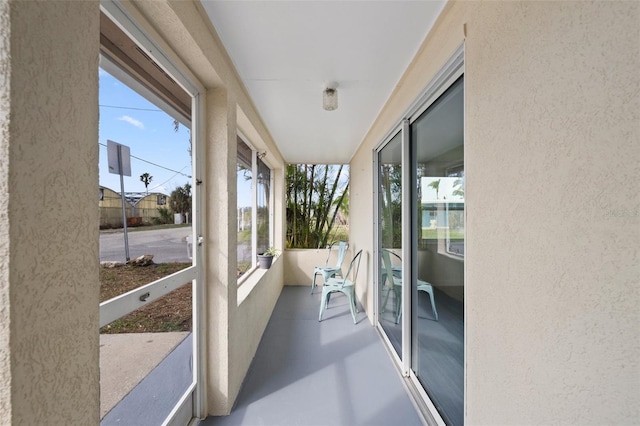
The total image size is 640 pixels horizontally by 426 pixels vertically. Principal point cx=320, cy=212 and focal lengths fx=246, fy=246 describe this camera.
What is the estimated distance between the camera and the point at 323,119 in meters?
2.77

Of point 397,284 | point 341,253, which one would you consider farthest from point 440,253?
point 341,253

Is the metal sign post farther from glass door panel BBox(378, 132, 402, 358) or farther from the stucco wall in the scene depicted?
glass door panel BBox(378, 132, 402, 358)

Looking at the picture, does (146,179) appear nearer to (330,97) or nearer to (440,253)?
(330,97)

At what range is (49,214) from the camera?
22.7 inches

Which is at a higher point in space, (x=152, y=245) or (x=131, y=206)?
(x=131, y=206)

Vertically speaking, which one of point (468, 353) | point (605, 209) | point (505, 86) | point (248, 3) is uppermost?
point (248, 3)

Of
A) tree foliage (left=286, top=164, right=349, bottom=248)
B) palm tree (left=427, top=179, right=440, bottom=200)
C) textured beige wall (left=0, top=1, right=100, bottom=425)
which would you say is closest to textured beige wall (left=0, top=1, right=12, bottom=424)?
textured beige wall (left=0, top=1, right=100, bottom=425)

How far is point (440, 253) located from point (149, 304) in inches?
66.3

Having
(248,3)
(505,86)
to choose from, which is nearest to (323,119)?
(248,3)

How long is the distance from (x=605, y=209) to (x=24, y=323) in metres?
1.33

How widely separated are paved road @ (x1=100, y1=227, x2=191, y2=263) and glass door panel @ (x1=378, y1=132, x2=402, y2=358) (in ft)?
5.77

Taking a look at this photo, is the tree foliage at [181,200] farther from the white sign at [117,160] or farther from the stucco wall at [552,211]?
the stucco wall at [552,211]

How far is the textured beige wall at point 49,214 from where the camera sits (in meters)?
0.49

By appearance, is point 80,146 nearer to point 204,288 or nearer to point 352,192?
point 204,288
